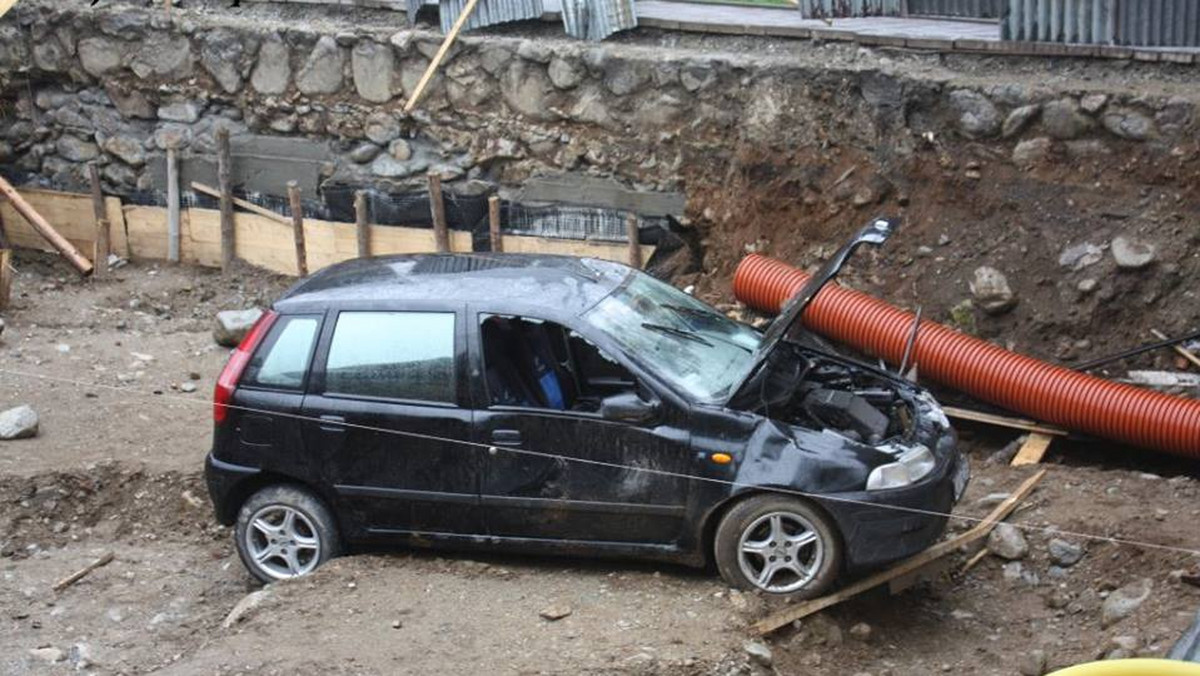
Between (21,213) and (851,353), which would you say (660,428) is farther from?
(21,213)

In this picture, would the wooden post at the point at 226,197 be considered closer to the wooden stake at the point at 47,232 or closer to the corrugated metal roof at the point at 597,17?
the wooden stake at the point at 47,232

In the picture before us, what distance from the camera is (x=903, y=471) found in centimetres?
768

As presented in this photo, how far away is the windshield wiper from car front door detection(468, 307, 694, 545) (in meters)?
0.35

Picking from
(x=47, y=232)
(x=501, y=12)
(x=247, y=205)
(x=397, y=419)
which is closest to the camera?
(x=397, y=419)

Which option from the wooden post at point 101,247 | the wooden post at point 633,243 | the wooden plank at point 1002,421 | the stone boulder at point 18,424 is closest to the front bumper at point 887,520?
the wooden plank at point 1002,421

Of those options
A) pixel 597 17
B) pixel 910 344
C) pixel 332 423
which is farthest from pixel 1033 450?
pixel 597 17

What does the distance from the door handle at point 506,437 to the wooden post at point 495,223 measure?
6106mm

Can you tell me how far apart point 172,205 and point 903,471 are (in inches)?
403

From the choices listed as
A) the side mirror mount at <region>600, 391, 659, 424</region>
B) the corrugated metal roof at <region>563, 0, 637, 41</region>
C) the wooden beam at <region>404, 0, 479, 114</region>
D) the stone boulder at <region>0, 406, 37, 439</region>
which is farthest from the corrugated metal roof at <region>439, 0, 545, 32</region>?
the side mirror mount at <region>600, 391, 659, 424</region>

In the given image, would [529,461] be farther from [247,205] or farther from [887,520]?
[247,205]

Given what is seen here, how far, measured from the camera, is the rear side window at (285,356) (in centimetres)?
838

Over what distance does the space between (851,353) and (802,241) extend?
1641 millimetres

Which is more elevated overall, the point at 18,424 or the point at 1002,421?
the point at 18,424

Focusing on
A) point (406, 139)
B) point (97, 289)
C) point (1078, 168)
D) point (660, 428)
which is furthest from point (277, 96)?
point (660, 428)
